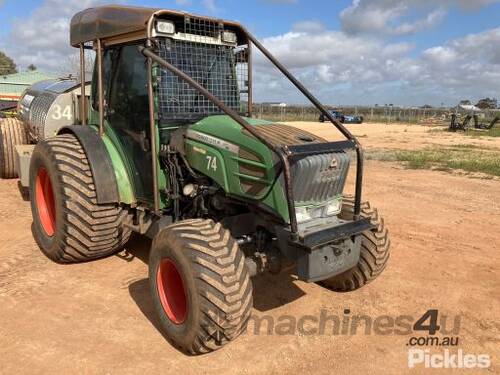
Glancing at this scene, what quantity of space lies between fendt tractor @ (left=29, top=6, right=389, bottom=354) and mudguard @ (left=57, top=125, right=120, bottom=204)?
0.04 feet

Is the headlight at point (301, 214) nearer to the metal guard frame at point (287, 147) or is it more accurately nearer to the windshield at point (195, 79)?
the metal guard frame at point (287, 147)

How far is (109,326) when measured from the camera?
12.4ft

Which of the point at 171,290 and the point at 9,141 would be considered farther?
the point at 9,141

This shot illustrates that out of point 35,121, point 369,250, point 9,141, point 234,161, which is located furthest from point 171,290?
point 9,141

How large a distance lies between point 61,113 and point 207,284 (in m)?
5.71

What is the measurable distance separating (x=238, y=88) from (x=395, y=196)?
4.73 m

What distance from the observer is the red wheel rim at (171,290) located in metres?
3.57

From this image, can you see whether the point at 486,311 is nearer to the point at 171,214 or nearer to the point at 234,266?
the point at 234,266

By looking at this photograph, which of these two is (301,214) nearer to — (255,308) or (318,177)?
(318,177)

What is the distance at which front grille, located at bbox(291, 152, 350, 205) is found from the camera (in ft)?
11.1

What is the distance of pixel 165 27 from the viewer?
13.2 feet

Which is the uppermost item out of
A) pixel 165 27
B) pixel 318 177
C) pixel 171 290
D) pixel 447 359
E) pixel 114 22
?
pixel 114 22

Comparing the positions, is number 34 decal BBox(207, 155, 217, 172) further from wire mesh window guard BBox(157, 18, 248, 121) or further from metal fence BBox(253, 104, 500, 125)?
metal fence BBox(253, 104, 500, 125)

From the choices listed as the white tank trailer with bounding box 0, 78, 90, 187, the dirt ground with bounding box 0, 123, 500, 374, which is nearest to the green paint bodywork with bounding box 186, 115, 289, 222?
the dirt ground with bounding box 0, 123, 500, 374
